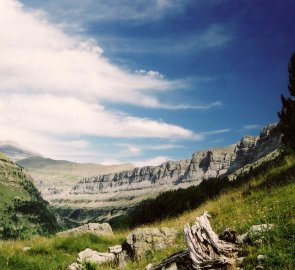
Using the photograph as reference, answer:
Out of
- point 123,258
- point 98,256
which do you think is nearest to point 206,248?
point 123,258

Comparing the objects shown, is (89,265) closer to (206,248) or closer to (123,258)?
(123,258)

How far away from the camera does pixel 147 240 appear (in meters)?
16.9

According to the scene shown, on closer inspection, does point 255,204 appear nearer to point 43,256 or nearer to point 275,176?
point 275,176

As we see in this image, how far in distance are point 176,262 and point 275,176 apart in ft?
46.2

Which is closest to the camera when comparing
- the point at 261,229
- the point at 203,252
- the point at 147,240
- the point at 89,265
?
the point at 203,252

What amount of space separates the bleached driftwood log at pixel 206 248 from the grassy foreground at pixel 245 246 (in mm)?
430

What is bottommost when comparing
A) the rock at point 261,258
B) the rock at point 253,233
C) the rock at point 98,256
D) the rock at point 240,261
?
the rock at point 98,256

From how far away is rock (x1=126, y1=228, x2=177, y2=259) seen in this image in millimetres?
16234

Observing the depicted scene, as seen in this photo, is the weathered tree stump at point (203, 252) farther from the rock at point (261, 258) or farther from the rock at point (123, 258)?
the rock at point (123, 258)

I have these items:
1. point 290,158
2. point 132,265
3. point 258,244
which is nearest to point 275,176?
point 290,158

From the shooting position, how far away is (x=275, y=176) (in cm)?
2228

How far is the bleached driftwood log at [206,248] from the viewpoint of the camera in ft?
29.4

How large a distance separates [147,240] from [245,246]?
295 inches

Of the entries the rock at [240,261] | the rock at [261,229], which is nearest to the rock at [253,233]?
the rock at [261,229]
